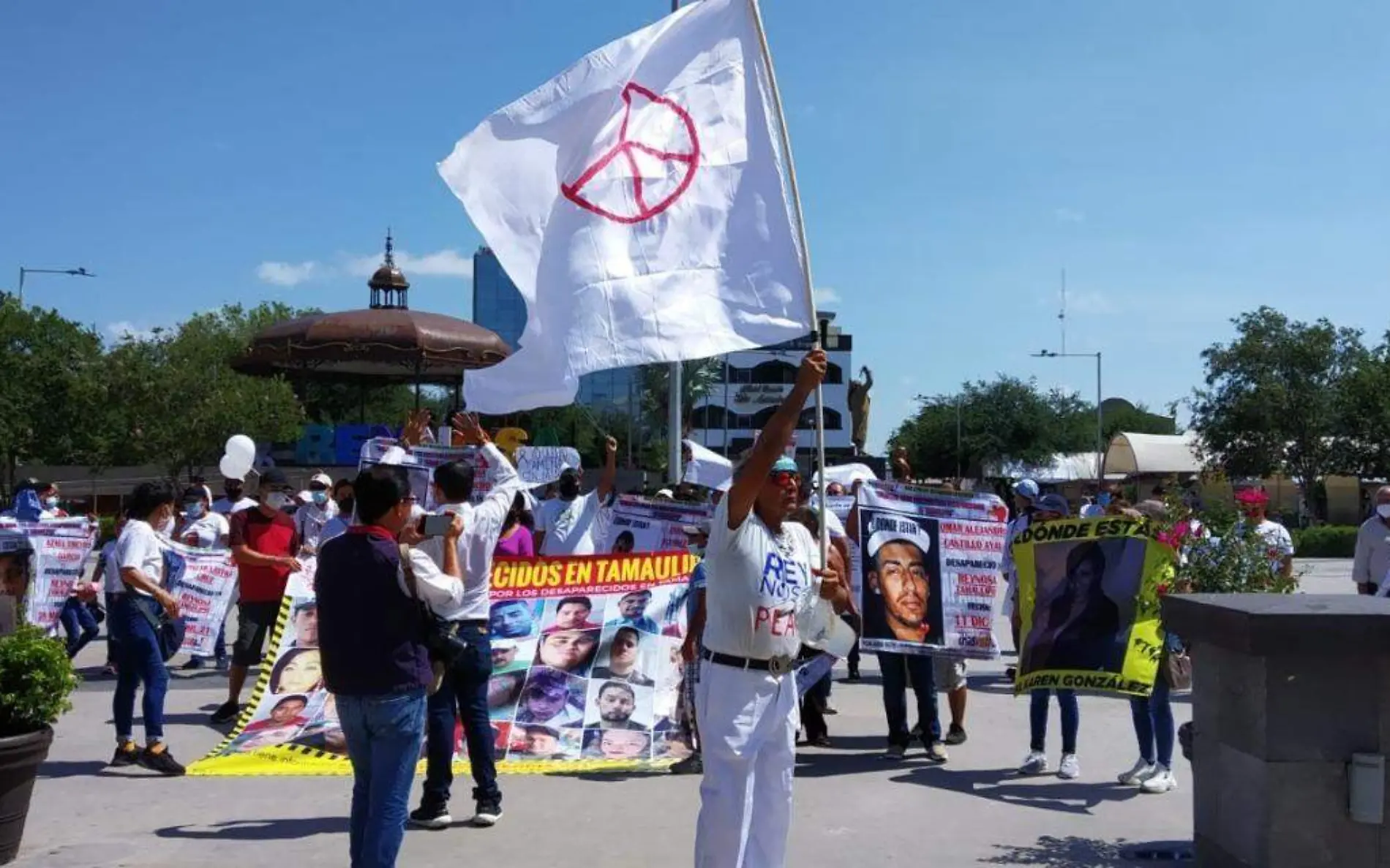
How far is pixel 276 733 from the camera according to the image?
851cm

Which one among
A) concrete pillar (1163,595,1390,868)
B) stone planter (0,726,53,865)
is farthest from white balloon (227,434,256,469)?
concrete pillar (1163,595,1390,868)

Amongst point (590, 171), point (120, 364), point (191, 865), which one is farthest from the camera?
point (120, 364)

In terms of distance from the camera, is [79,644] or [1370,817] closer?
[1370,817]

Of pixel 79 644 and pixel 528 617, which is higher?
pixel 528 617

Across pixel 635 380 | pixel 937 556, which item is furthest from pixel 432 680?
pixel 635 380

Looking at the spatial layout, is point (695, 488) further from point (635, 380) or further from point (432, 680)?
point (635, 380)

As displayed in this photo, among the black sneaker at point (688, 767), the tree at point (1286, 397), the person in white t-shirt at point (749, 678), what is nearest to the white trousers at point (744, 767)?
the person in white t-shirt at point (749, 678)

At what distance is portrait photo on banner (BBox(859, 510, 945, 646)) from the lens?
9062 millimetres

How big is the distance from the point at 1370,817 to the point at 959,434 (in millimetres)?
80954

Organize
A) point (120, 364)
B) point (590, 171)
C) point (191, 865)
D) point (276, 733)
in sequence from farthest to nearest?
point (120, 364) → point (276, 733) → point (590, 171) → point (191, 865)

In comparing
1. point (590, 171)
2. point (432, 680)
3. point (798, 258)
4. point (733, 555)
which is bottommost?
point (432, 680)

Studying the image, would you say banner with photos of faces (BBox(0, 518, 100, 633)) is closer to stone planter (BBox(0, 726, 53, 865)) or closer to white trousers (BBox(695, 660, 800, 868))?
stone planter (BBox(0, 726, 53, 865))

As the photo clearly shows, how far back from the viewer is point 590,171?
6590 mm

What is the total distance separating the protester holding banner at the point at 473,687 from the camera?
681 centimetres
